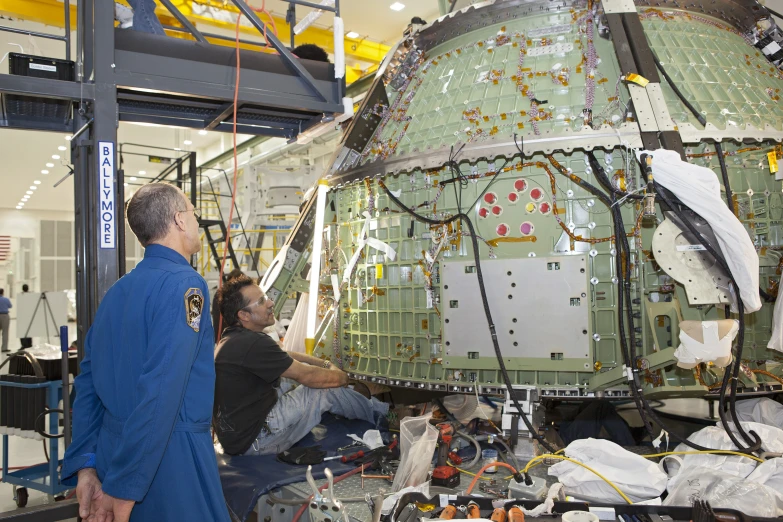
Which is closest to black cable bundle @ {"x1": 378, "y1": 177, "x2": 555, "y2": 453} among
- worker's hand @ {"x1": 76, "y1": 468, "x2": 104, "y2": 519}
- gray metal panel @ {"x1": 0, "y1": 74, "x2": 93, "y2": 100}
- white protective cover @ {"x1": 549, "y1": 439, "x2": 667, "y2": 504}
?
white protective cover @ {"x1": 549, "y1": 439, "x2": 667, "y2": 504}

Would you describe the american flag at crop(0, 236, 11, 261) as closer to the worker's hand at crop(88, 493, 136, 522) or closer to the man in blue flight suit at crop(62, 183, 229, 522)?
the man in blue flight suit at crop(62, 183, 229, 522)

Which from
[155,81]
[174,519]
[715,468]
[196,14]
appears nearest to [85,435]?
[174,519]

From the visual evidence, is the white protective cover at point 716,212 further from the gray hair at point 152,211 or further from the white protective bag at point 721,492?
the gray hair at point 152,211

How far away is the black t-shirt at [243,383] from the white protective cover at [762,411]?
10.8 feet

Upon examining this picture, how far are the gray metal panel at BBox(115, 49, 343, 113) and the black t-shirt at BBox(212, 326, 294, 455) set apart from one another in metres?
1.67

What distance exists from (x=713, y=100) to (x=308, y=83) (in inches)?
117

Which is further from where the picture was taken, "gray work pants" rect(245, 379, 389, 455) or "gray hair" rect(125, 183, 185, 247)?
"gray work pants" rect(245, 379, 389, 455)

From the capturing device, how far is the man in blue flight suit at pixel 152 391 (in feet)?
7.24

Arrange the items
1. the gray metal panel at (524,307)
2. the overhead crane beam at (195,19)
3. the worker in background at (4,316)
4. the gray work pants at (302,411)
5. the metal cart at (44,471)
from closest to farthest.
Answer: the gray metal panel at (524,307) < the gray work pants at (302,411) < the metal cart at (44,471) < the overhead crane beam at (195,19) < the worker in background at (4,316)

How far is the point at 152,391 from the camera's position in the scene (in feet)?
7.22

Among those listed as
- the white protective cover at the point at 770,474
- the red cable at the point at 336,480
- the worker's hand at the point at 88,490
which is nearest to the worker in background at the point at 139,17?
the worker's hand at the point at 88,490

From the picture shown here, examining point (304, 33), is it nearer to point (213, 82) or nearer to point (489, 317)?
point (213, 82)

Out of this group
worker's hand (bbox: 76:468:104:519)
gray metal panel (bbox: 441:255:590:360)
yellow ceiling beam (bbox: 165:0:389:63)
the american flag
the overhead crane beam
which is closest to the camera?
worker's hand (bbox: 76:468:104:519)

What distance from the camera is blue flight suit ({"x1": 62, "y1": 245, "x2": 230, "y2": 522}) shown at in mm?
2201
